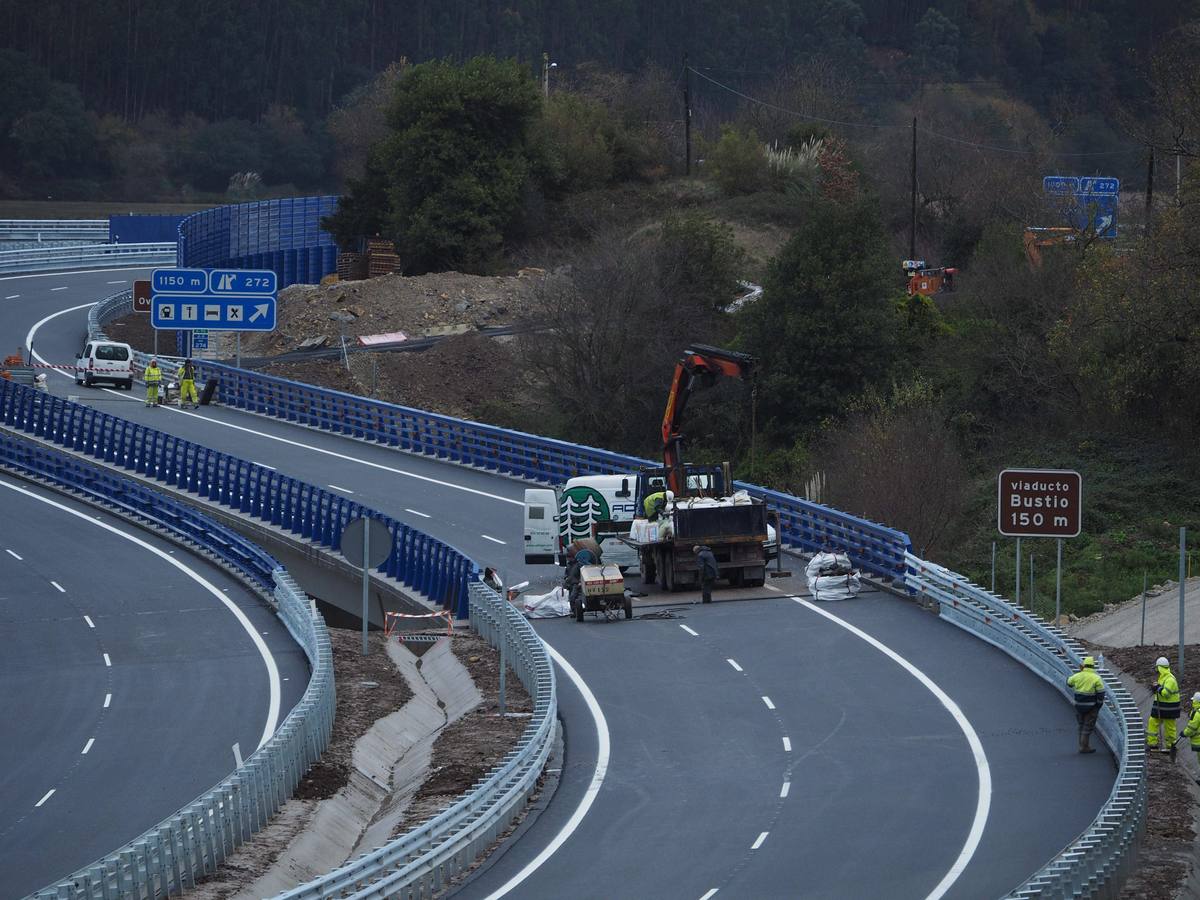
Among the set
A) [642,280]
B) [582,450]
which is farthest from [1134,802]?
[642,280]

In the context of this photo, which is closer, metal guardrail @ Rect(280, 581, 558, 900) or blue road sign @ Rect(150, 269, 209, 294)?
metal guardrail @ Rect(280, 581, 558, 900)

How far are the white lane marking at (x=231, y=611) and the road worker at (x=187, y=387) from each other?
32.2ft

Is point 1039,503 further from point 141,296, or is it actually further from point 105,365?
point 141,296

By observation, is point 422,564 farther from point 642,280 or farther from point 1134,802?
point 642,280

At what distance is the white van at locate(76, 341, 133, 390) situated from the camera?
59438 millimetres

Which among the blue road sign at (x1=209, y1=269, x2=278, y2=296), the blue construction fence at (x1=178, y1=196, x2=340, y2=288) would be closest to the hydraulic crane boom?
the blue road sign at (x1=209, y1=269, x2=278, y2=296)

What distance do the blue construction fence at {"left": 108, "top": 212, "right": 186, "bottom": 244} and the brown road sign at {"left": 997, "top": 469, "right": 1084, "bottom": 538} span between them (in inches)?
3430

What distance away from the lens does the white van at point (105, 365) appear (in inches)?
2340

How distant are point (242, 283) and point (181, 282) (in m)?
A: 2.09

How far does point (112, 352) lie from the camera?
196ft

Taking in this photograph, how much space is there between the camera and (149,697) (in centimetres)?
2845

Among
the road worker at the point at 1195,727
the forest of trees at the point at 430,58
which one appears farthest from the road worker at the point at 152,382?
the forest of trees at the point at 430,58

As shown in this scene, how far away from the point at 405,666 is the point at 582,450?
13866 mm

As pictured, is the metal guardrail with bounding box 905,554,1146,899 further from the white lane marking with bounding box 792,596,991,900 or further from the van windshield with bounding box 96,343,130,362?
the van windshield with bounding box 96,343,130,362
